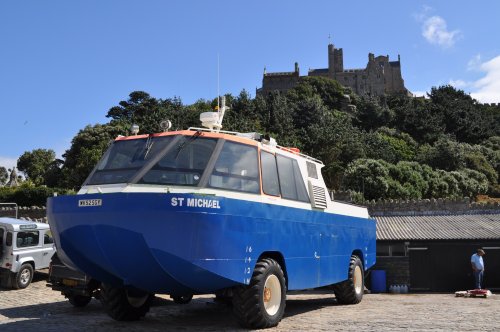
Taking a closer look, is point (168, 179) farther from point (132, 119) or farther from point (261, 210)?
point (132, 119)

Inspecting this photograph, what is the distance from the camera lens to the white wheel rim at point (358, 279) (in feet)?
42.0

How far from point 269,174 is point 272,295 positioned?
6.73 ft

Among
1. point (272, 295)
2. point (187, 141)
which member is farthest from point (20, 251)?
point (272, 295)

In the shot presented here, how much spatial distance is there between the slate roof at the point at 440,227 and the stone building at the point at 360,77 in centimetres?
11061

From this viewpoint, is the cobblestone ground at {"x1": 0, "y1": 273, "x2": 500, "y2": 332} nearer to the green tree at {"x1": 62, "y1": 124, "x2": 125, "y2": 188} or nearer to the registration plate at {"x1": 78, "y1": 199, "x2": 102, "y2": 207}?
the registration plate at {"x1": 78, "y1": 199, "x2": 102, "y2": 207}

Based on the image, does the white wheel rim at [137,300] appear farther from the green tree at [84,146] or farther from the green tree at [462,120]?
the green tree at [462,120]

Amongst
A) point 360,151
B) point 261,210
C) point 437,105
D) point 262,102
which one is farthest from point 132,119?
point 261,210

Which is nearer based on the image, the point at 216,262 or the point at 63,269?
the point at 216,262

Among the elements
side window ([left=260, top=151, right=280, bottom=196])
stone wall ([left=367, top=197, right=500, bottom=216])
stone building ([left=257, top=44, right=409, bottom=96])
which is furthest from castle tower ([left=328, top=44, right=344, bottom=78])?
side window ([left=260, top=151, right=280, bottom=196])

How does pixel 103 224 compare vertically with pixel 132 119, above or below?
below

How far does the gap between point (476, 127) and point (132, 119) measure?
46492 millimetres

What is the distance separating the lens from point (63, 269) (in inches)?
526

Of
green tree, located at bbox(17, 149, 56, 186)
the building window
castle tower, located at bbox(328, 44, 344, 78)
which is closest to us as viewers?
the building window

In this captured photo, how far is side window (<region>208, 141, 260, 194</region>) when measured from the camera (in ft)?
26.2
